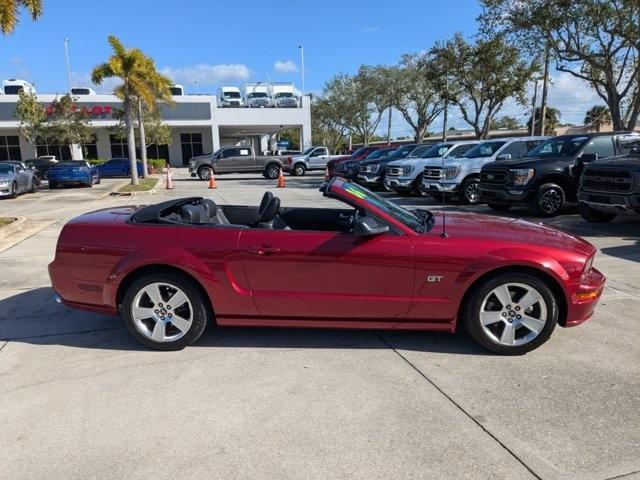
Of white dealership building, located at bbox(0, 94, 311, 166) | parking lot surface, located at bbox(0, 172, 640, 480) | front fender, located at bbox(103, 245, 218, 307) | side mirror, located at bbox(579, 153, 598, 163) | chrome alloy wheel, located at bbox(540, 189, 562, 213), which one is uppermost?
white dealership building, located at bbox(0, 94, 311, 166)

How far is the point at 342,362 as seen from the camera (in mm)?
4191

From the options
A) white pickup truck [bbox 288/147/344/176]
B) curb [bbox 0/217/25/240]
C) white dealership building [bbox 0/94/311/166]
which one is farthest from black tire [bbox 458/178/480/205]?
white dealership building [bbox 0/94/311/166]

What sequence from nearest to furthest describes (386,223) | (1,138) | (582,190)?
1. (386,223)
2. (582,190)
3. (1,138)

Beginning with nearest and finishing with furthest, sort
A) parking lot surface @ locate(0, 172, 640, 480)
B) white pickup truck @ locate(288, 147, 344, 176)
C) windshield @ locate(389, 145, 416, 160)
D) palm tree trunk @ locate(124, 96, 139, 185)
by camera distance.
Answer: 1. parking lot surface @ locate(0, 172, 640, 480)
2. windshield @ locate(389, 145, 416, 160)
3. palm tree trunk @ locate(124, 96, 139, 185)
4. white pickup truck @ locate(288, 147, 344, 176)

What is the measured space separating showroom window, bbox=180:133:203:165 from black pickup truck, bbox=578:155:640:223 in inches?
1758

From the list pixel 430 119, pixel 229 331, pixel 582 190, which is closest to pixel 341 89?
pixel 430 119

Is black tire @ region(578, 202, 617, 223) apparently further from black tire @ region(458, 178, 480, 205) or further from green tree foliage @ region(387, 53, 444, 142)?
green tree foliage @ region(387, 53, 444, 142)

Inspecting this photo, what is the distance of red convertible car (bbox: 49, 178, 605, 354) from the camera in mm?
4168

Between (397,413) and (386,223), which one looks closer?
(397,413)

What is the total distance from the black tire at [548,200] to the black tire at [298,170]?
21.2 metres

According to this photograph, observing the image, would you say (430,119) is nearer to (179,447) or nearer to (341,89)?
(341,89)

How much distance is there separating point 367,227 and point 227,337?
1.66 meters

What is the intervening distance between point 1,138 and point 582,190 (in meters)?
48.9

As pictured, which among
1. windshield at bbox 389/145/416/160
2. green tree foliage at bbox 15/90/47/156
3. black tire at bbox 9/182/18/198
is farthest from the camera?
green tree foliage at bbox 15/90/47/156
